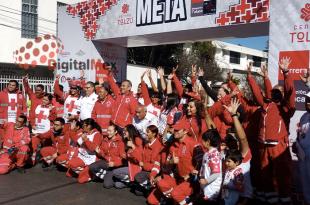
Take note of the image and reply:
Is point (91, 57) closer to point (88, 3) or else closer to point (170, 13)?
point (88, 3)

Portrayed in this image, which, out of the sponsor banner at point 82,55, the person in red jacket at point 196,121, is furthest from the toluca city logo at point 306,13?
the sponsor banner at point 82,55

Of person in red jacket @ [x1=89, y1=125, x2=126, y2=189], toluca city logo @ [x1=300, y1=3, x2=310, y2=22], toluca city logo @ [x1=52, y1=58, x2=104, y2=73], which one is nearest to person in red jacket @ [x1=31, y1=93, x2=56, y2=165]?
toluca city logo @ [x1=52, y1=58, x2=104, y2=73]

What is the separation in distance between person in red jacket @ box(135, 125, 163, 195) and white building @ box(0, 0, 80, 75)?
40.3 feet

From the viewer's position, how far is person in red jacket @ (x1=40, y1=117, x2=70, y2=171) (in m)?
7.25

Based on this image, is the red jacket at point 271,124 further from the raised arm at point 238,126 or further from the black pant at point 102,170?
the black pant at point 102,170

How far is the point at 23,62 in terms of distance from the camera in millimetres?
17531

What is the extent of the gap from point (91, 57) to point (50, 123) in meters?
2.26

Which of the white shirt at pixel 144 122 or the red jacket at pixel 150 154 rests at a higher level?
the white shirt at pixel 144 122

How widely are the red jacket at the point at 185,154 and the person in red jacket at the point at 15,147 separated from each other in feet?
10.8

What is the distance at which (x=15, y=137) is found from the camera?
728cm

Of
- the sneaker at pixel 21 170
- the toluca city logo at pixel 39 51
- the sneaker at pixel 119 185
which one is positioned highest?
the toluca city logo at pixel 39 51

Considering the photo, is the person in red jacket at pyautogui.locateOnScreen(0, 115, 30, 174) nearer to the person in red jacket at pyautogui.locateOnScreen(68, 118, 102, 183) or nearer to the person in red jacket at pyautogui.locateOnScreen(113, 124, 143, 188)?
the person in red jacket at pyautogui.locateOnScreen(68, 118, 102, 183)

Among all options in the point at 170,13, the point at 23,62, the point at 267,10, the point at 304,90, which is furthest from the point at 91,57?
the point at 23,62

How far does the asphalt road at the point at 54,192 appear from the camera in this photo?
535 cm
